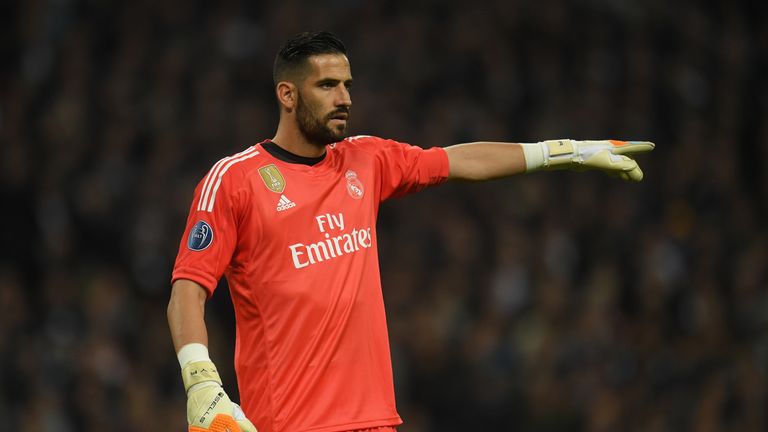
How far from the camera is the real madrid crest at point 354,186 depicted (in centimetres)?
482

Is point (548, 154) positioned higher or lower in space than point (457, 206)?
higher

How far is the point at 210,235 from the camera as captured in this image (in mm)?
4445

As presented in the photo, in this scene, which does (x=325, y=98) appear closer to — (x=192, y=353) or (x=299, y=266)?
(x=299, y=266)

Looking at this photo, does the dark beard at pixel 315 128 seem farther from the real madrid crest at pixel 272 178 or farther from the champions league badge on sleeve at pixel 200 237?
the champions league badge on sleeve at pixel 200 237

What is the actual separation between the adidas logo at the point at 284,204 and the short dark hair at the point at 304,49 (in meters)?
0.49

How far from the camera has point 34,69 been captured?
12367 millimetres

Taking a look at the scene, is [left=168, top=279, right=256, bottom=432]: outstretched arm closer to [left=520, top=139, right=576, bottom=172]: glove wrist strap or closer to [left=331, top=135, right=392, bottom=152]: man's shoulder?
[left=331, top=135, right=392, bottom=152]: man's shoulder

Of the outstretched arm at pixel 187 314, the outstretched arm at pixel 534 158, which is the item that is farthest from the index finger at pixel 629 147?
the outstretched arm at pixel 187 314

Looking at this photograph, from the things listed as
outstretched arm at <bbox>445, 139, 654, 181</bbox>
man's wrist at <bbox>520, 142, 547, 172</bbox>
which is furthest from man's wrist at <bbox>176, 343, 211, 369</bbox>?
man's wrist at <bbox>520, 142, 547, 172</bbox>

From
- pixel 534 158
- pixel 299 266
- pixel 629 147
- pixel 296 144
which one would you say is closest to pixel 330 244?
pixel 299 266

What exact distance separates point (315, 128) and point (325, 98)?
0.39 feet

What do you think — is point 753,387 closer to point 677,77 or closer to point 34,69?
point 677,77

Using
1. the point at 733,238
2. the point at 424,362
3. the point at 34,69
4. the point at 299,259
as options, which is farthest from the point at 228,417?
the point at 34,69

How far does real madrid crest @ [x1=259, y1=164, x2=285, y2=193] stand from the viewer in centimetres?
462
